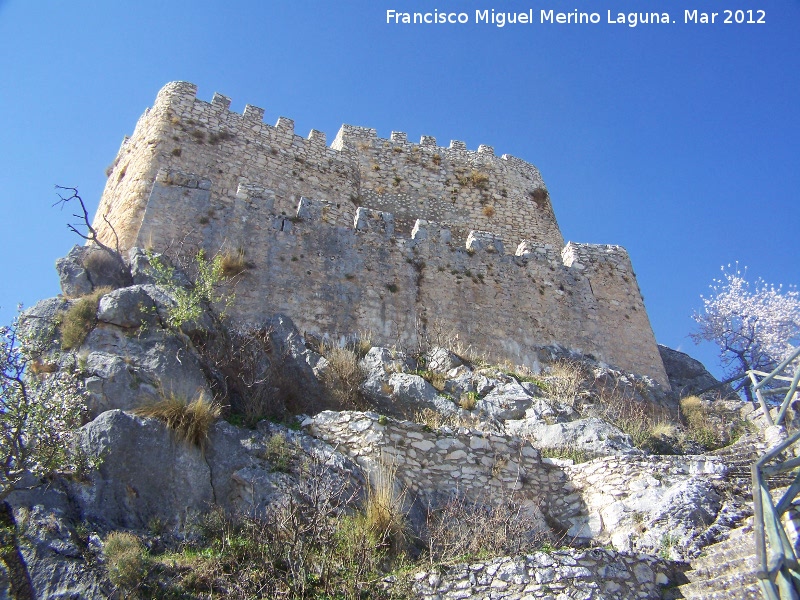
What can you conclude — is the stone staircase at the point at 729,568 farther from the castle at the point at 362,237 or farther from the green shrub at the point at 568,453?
the castle at the point at 362,237

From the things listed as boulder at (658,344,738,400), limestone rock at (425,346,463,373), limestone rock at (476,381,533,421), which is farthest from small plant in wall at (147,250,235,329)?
boulder at (658,344,738,400)

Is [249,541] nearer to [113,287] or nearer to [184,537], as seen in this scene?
[184,537]

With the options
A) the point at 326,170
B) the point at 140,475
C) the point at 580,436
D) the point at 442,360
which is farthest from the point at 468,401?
the point at 326,170

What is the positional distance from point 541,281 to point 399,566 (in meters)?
10.1

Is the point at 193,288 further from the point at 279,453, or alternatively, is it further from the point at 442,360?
the point at 442,360

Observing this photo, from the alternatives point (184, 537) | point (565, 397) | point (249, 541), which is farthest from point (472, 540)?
point (565, 397)

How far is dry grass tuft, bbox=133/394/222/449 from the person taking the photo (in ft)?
28.3

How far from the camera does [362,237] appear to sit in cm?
1510

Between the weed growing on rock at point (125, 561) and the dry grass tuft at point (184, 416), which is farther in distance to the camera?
the dry grass tuft at point (184, 416)

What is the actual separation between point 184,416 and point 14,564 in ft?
9.32

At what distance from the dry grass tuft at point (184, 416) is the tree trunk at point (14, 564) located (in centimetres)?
240

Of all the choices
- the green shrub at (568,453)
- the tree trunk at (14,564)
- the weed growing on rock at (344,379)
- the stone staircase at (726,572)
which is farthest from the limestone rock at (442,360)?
the tree trunk at (14,564)

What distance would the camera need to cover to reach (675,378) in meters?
18.2

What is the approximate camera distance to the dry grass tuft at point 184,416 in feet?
28.3
